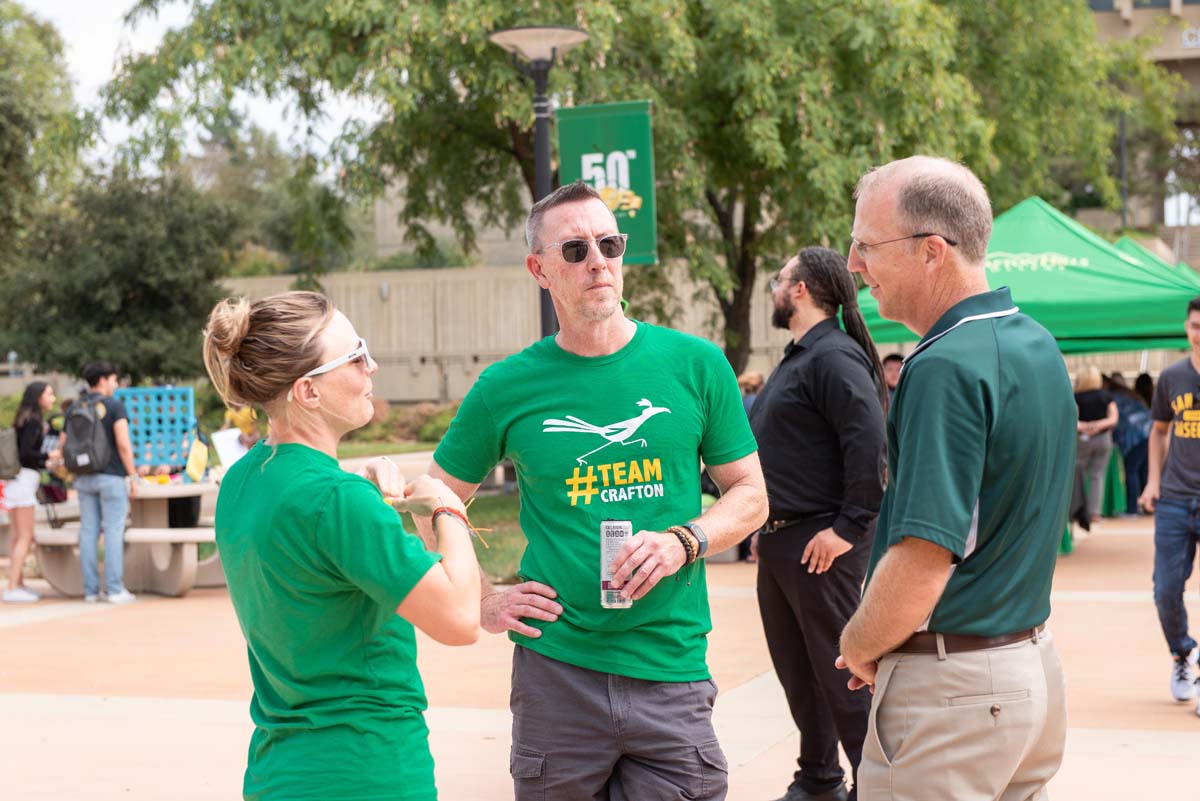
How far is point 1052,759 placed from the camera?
2.78 meters

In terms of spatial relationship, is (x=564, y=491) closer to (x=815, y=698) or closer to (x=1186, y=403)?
(x=815, y=698)

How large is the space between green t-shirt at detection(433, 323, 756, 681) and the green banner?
8046 millimetres

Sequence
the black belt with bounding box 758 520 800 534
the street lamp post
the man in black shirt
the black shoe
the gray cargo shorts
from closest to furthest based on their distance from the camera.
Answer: the gray cargo shorts
the man in black shirt
the black belt with bounding box 758 520 800 534
the black shoe
the street lamp post

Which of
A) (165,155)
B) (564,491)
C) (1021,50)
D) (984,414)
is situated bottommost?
(564,491)

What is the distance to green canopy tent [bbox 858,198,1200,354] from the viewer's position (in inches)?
495

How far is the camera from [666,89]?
16.8 metres

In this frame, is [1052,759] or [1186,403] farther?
[1186,403]

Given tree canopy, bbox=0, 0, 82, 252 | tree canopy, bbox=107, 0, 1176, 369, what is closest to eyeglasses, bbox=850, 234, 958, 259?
tree canopy, bbox=107, 0, 1176, 369

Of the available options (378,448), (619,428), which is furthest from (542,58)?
(378,448)

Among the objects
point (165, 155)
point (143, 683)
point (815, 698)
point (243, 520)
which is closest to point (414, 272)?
point (165, 155)

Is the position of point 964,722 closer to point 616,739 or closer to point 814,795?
point 616,739

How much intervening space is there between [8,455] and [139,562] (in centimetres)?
158

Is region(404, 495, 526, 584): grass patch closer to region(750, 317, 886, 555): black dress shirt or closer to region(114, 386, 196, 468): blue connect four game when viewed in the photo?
region(114, 386, 196, 468): blue connect four game

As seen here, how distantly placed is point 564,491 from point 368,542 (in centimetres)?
96
